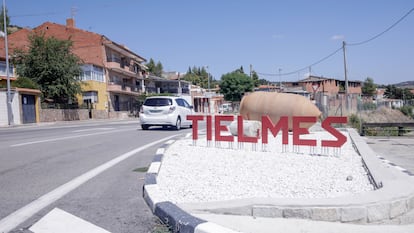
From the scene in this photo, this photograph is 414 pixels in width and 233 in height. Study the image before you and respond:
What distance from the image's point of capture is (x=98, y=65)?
166 ft

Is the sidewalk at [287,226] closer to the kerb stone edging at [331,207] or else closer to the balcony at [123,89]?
the kerb stone edging at [331,207]

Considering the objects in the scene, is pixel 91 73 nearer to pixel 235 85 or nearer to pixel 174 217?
pixel 235 85

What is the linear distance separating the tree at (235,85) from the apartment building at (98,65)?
60.4 ft

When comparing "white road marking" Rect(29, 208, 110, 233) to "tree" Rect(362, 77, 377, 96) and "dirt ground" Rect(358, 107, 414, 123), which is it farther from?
"tree" Rect(362, 77, 377, 96)

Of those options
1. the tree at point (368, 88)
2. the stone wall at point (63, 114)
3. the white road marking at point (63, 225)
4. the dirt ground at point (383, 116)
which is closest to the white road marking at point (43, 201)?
the white road marking at point (63, 225)

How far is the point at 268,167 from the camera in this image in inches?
291

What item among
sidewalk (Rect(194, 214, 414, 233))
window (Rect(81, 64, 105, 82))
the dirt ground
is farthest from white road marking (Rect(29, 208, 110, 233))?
window (Rect(81, 64, 105, 82))

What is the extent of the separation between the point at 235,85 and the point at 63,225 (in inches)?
2618

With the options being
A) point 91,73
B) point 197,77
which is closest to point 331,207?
point 91,73

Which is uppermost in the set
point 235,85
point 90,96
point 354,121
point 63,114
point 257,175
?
point 235,85

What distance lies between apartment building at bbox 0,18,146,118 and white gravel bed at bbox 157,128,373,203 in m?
39.7

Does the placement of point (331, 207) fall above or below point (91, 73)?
below

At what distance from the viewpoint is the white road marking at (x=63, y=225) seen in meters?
4.08

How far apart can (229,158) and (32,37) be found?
1477 inches
